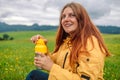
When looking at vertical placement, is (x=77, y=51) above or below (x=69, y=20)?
below

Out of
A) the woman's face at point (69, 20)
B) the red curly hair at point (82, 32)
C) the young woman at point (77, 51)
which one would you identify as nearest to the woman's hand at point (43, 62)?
the young woman at point (77, 51)

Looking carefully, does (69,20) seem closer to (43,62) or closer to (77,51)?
(77,51)

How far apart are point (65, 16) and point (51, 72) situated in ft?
3.14

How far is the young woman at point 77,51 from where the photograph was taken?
444 cm

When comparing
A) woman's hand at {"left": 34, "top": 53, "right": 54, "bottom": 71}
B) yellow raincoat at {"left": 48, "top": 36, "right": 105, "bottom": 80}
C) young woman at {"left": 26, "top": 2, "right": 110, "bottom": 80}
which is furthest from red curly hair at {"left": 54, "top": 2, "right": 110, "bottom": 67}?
woman's hand at {"left": 34, "top": 53, "right": 54, "bottom": 71}

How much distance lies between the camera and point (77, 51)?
4.61 meters

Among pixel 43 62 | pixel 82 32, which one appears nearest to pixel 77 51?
pixel 82 32

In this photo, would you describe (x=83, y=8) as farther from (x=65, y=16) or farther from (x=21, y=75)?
(x=21, y=75)

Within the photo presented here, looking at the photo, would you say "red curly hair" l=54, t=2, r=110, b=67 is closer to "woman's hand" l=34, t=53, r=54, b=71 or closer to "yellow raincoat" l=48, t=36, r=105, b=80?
"yellow raincoat" l=48, t=36, r=105, b=80

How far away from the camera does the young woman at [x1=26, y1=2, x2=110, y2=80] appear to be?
444cm

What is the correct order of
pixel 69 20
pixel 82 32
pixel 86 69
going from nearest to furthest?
pixel 86 69
pixel 82 32
pixel 69 20

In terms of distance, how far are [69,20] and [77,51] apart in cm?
55

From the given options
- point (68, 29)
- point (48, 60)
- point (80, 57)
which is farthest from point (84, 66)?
point (68, 29)

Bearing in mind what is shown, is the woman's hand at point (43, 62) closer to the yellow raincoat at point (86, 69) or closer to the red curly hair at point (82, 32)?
the yellow raincoat at point (86, 69)
